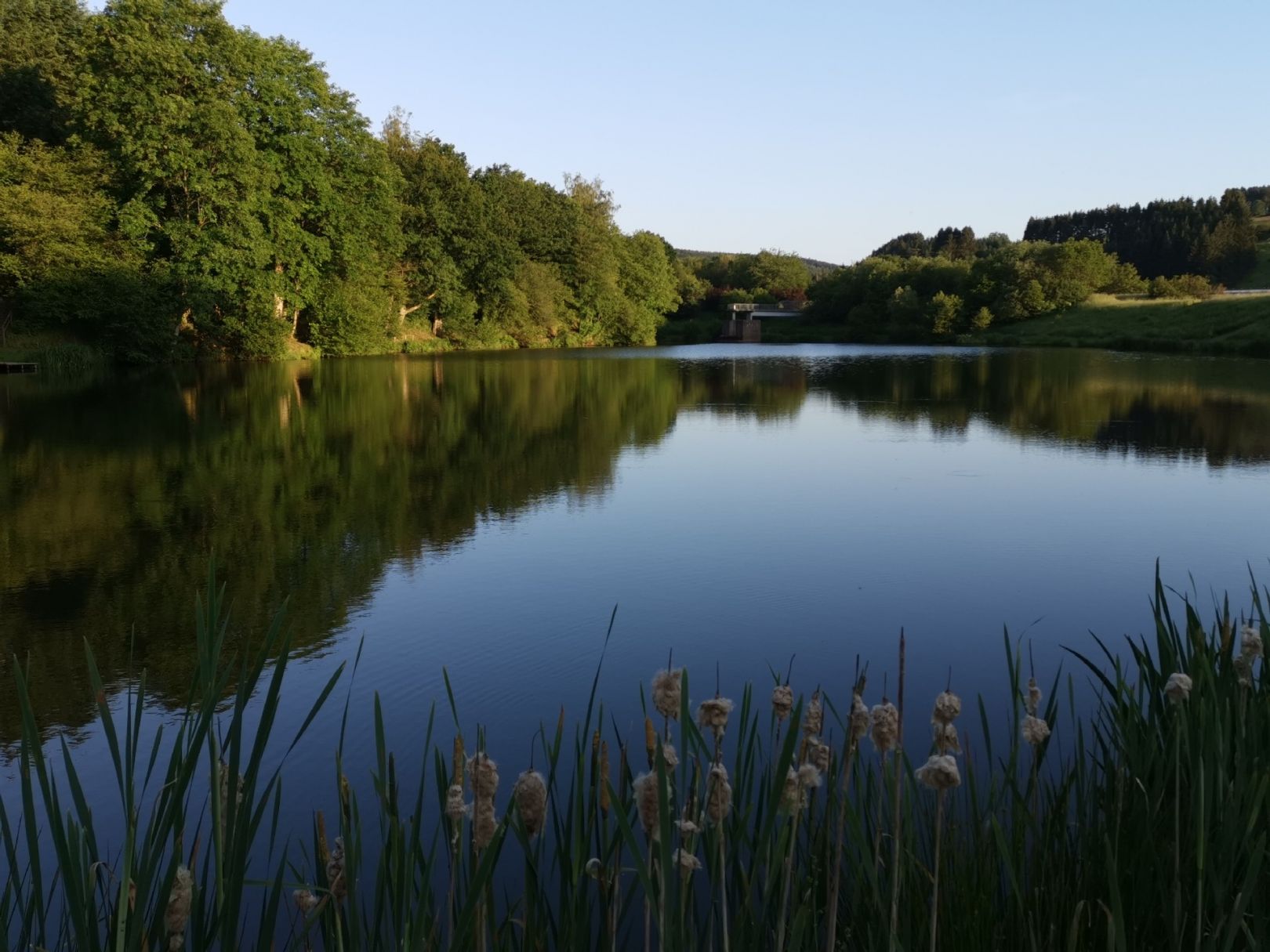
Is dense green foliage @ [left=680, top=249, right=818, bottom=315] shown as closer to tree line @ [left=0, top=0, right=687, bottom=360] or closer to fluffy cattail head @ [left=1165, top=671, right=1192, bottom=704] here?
tree line @ [left=0, top=0, right=687, bottom=360]

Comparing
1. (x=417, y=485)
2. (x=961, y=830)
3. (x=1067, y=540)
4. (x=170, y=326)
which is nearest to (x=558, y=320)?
(x=170, y=326)

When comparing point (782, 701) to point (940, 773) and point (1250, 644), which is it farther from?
point (1250, 644)

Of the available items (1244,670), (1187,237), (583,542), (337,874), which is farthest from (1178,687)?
(1187,237)

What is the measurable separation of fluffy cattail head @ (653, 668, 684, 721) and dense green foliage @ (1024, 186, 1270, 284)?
302 feet

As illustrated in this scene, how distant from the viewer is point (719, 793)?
1.58 metres

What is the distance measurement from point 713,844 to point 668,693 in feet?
1.55

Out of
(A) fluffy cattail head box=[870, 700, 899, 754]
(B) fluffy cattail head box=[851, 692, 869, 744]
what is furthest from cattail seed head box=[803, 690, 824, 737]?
(A) fluffy cattail head box=[870, 700, 899, 754]

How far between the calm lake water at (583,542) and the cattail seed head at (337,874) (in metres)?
0.50

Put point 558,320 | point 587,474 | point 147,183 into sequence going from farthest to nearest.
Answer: point 558,320 < point 147,183 < point 587,474

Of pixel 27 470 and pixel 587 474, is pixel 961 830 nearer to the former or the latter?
pixel 587 474

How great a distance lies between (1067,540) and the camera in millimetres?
8805

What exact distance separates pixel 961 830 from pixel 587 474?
382 inches

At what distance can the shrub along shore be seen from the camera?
1575 millimetres

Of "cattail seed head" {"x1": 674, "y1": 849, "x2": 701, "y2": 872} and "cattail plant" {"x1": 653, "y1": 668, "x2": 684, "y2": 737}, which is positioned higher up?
"cattail plant" {"x1": 653, "y1": 668, "x2": 684, "y2": 737}
